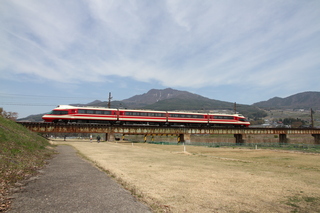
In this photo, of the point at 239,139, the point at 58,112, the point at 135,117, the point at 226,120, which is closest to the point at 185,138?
the point at 226,120

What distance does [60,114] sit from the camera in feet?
147

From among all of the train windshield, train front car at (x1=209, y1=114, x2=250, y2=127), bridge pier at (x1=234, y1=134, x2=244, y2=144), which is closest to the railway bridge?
bridge pier at (x1=234, y1=134, x2=244, y2=144)

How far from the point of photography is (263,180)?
11797 mm

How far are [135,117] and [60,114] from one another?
53.9ft

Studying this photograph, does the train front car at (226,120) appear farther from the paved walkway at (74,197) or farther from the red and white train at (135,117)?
the paved walkway at (74,197)

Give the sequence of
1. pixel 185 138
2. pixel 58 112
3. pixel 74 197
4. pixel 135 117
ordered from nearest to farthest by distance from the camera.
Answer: pixel 74 197 → pixel 58 112 → pixel 135 117 → pixel 185 138

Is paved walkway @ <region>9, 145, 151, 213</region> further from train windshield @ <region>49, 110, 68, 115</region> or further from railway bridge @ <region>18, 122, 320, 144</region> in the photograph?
railway bridge @ <region>18, 122, 320, 144</region>

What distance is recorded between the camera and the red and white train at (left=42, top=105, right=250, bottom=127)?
4500 cm

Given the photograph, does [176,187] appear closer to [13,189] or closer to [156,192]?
[156,192]

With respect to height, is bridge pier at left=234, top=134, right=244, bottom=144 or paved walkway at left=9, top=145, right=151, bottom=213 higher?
paved walkway at left=9, top=145, right=151, bottom=213

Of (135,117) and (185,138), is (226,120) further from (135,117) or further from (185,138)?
(135,117)

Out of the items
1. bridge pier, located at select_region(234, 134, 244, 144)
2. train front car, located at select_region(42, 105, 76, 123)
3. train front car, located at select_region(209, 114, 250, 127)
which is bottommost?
bridge pier, located at select_region(234, 134, 244, 144)

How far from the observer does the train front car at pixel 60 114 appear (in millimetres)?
44594

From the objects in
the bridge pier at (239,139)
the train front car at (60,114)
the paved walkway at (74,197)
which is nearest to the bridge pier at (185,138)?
the bridge pier at (239,139)
